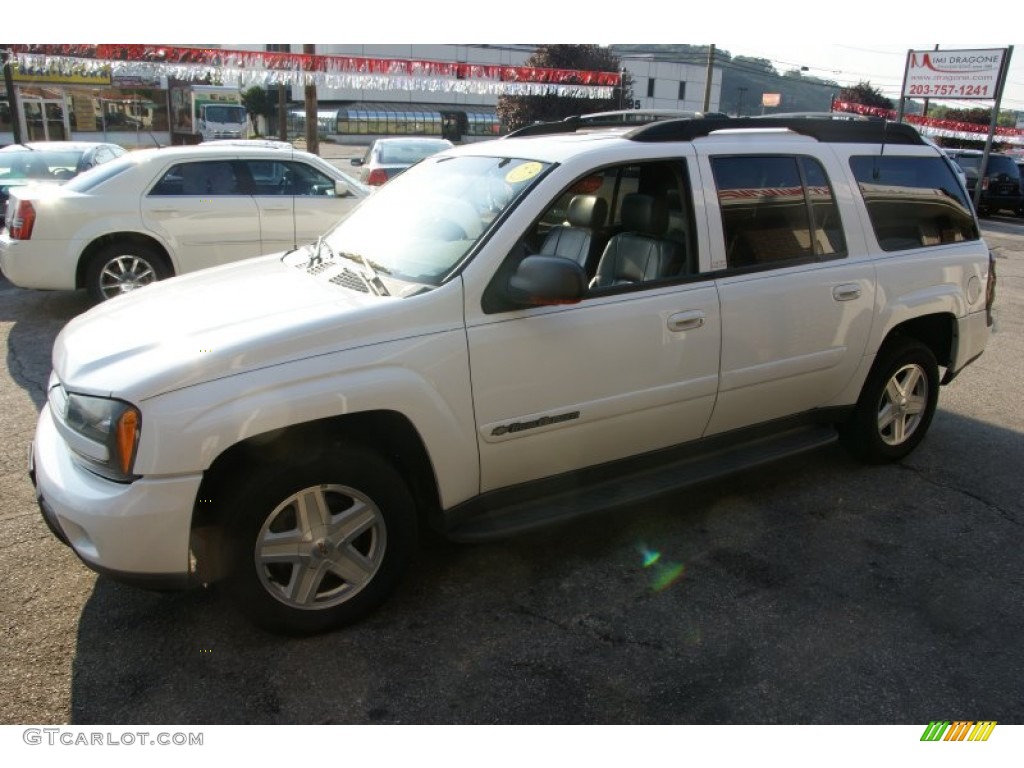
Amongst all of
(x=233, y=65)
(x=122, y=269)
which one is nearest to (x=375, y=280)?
(x=122, y=269)

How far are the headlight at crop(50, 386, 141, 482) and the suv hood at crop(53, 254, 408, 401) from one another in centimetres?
5

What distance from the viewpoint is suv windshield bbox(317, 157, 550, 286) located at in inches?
125

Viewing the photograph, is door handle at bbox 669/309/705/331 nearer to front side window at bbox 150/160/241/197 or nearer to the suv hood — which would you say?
the suv hood

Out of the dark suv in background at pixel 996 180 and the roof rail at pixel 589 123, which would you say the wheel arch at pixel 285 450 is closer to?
the roof rail at pixel 589 123

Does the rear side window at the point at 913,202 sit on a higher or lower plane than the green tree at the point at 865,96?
lower

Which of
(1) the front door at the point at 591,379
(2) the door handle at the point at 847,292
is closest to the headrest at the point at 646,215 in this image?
(1) the front door at the point at 591,379

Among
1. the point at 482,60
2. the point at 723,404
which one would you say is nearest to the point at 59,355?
the point at 723,404

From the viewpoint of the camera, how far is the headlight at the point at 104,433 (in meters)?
2.50

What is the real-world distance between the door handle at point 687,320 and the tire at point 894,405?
1.47 m

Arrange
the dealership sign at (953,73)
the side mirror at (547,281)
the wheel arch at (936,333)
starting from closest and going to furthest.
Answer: the side mirror at (547,281) < the wheel arch at (936,333) < the dealership sign at (953,73)

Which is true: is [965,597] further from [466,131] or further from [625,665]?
[466,131]

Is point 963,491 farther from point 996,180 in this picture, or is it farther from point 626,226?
point 996,180

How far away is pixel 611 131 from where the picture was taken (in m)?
3.85

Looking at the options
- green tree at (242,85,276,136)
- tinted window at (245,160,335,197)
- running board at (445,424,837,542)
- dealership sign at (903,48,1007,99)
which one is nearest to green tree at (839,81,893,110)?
dealership sign at (903,48,1007,99)
